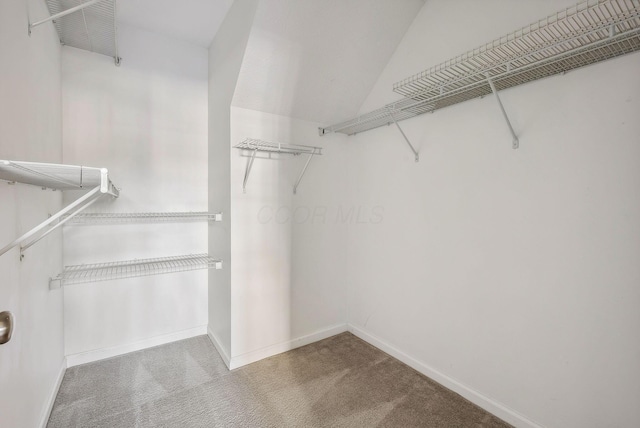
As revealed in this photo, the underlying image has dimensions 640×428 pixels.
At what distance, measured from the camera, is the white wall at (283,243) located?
219 cm

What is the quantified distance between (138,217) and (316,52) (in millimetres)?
1916

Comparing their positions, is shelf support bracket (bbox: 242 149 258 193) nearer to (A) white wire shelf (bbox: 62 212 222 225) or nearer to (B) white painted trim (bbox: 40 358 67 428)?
(A) white wire shelf (bbox: 62 212 222 225)

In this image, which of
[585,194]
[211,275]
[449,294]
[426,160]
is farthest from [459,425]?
[211,275]

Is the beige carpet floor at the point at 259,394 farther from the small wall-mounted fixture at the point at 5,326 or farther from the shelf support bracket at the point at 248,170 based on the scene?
the shelf support bracket at the point at 248,170

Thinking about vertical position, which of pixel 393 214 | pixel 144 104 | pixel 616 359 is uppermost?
pixel 144 104

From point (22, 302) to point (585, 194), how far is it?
267cm

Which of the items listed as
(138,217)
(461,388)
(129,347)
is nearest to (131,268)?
(138,217)

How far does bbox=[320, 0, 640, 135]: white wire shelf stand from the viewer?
1.10 m

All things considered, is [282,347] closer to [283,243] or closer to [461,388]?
[283,243]

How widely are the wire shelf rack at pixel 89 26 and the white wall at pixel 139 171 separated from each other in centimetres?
12

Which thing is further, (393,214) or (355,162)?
(355,162)

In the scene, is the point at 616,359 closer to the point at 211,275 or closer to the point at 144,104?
the point at 211,275

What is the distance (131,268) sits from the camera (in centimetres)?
234

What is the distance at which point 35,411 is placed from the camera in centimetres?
144
